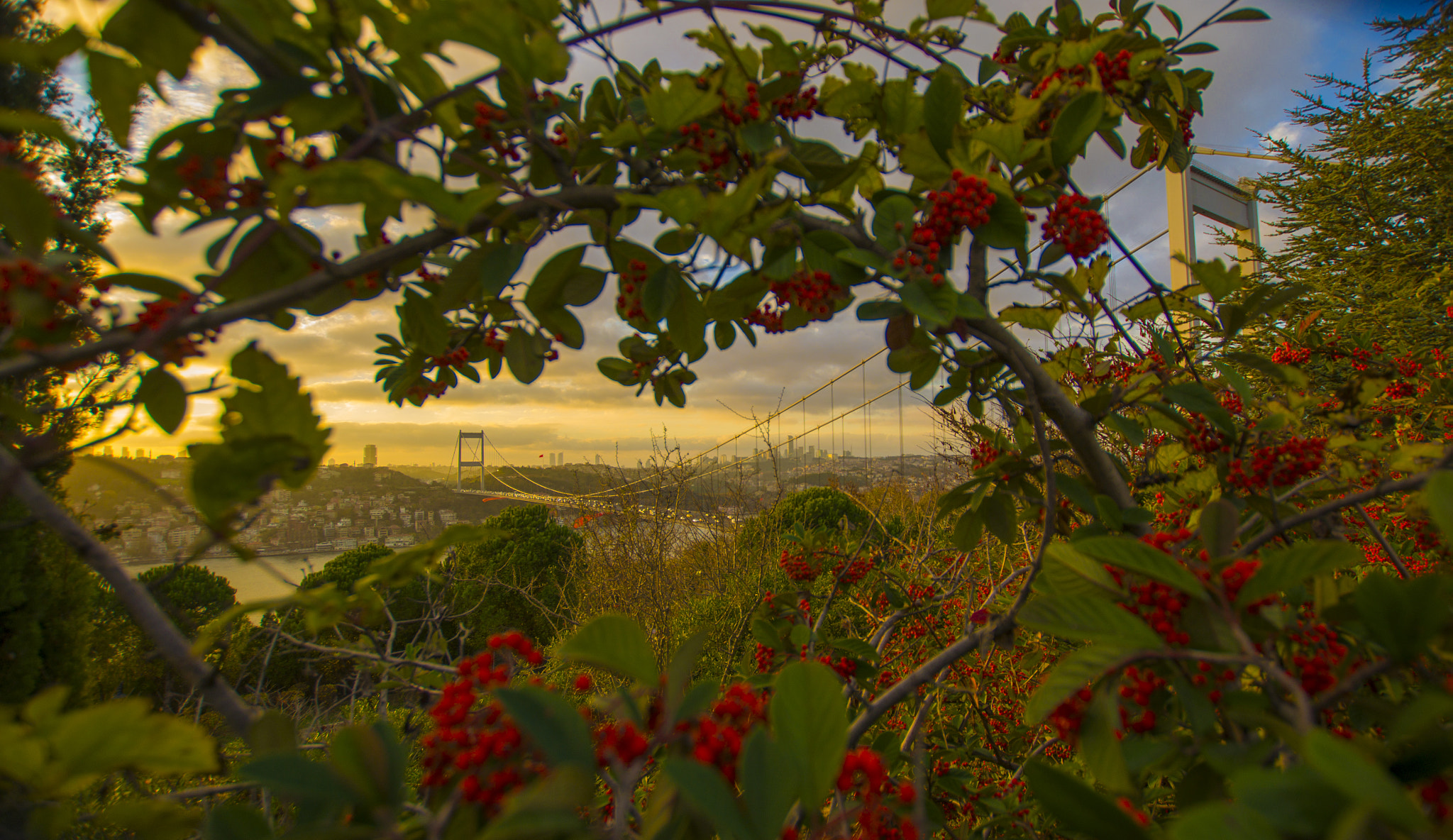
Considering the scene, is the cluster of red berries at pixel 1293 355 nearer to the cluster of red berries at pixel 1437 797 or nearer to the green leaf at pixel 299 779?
the cluster of red berries at pixel 1437 797

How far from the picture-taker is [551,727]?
44 cm

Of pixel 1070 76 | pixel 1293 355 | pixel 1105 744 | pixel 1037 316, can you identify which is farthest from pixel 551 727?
pixel 1293 355

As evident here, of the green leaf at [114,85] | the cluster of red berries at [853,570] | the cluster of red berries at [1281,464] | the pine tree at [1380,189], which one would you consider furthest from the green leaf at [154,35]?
the pine tree at [1380,189]

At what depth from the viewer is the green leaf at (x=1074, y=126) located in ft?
2.70

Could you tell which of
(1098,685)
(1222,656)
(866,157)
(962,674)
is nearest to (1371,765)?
(1222,656)

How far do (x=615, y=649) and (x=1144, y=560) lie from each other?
519 mm

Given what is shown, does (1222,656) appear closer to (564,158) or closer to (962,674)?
(564,158)

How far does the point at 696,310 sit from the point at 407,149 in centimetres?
43

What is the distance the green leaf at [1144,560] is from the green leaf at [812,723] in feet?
1.02

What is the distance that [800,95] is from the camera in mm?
1015

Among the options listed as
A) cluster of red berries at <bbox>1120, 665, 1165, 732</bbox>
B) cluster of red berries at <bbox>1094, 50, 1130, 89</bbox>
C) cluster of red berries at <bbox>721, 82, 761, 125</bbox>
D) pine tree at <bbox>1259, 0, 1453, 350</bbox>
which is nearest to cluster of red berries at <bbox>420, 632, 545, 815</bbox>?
cluster of red berries at <bbox>1120, 665, 1165, 732</bbox>

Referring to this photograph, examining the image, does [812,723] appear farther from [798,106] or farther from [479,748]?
[798,106]

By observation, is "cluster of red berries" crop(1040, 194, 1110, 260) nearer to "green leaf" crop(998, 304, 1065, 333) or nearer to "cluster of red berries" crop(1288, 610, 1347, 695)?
"green leaf" crop(998, 304, 1065, 333)

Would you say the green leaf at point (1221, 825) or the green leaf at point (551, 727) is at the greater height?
the green leaf at point (551, 727)
